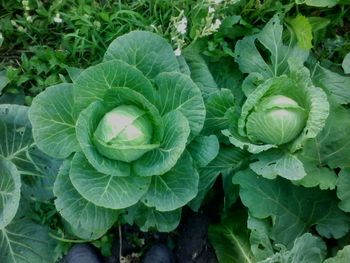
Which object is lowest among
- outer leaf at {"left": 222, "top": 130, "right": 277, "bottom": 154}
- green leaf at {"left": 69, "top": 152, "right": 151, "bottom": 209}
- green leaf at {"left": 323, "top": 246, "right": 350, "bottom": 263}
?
green leaf at {"left": 323, "top": 246, "right": 350, "bottom": 263}

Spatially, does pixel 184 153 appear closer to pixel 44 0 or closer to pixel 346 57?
pixel 346 57

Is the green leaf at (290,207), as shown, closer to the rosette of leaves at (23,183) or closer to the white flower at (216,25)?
the white flower at (216,25)

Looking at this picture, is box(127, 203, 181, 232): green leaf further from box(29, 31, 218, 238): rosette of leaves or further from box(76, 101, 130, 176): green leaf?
box(76, 101, 130, 176): green leaf

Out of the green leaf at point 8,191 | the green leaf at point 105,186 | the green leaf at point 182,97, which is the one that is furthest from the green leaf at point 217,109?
the green leaf at point 8,191

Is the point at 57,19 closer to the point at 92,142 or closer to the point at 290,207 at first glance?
the point at 92,142

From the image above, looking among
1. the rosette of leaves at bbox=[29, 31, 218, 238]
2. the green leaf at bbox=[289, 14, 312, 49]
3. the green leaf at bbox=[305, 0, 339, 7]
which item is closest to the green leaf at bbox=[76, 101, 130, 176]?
the rosette of leaves at bbox=[29, 31, 218, 238]

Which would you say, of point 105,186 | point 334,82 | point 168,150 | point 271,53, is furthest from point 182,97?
point 334,82
